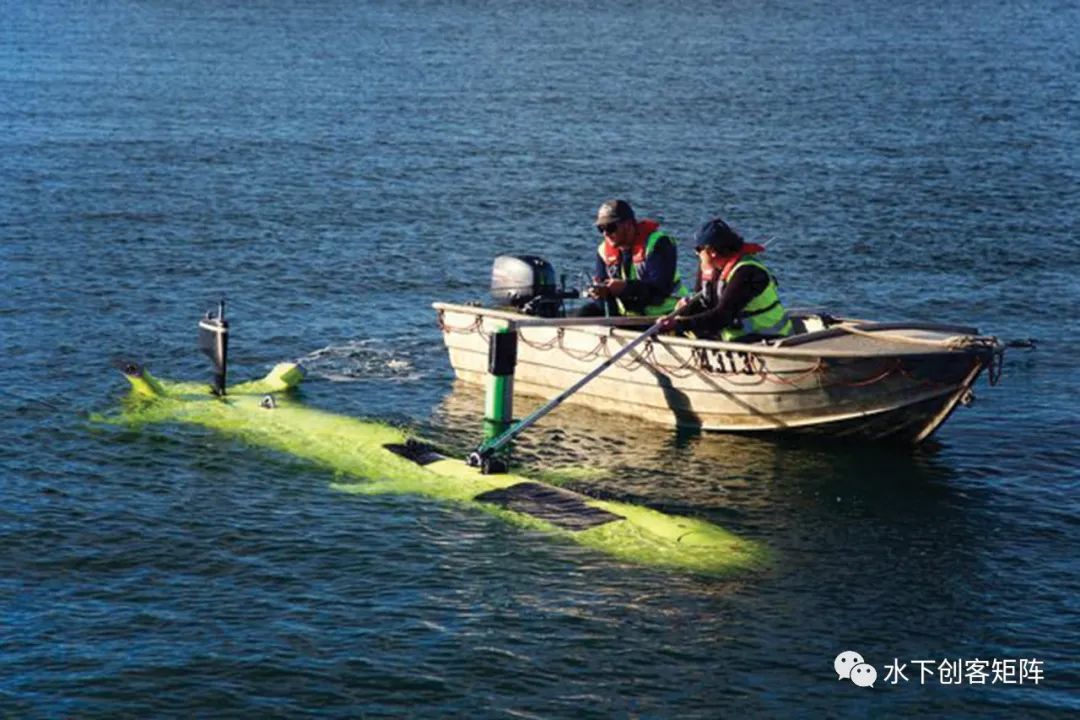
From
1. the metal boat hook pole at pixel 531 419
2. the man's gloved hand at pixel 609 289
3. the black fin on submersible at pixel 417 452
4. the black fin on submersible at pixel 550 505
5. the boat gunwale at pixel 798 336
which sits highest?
the man's gloved hand at pixel 609 289

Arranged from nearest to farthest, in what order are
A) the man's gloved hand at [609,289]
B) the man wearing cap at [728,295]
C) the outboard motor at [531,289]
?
the man wearing cap at [728,295], the man's gloved hand at [609,289], the outboard motor at [531,289]

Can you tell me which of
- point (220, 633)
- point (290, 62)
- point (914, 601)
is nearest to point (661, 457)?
point (914, 601)

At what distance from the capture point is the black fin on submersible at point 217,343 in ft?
90.4

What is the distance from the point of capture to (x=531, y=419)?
25.0m

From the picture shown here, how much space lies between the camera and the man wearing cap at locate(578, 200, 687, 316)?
90.2 feet

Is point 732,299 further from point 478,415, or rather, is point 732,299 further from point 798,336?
point 478,415

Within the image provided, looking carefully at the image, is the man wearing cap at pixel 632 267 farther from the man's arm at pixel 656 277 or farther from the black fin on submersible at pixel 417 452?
the black fin on submersible at pixel 417 452

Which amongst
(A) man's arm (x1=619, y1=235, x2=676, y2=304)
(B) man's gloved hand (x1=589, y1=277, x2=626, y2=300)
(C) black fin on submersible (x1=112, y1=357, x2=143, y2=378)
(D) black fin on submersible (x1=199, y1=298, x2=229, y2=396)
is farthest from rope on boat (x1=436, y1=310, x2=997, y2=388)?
(C) black fin on submersible (x1=112, y1=357, x2=143, y2=378)

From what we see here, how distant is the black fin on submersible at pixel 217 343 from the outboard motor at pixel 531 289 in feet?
14.8

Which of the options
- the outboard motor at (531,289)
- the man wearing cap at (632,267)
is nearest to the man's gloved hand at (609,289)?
the man wearing cap at (632,267)

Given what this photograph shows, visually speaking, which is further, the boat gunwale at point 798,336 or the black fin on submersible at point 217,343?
the black fin on submersible at point 217,343

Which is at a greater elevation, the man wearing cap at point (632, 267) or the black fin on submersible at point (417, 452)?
the man wearing cap at point (632, 267)

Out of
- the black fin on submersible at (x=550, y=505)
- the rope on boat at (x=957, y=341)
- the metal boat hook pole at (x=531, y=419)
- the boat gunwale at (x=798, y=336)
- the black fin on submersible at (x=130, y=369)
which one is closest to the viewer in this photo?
the black fin on submersible at (x=550, y=505)

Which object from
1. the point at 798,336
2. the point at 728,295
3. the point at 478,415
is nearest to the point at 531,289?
the point at 478,415
